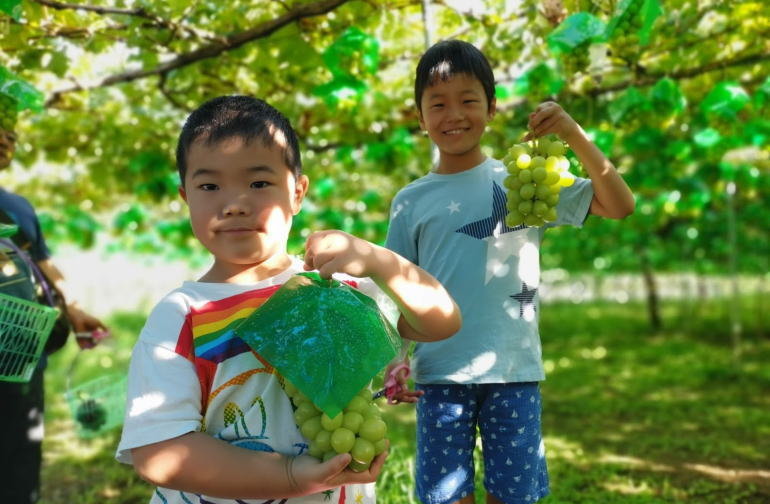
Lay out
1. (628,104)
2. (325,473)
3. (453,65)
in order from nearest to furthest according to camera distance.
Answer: (325,473)
(453,65)
(628,104)

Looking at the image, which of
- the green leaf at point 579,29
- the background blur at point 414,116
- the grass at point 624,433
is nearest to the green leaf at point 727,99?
the background blur at point 414,116

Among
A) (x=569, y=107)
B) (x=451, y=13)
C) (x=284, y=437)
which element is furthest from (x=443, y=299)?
(x=569, y=107)

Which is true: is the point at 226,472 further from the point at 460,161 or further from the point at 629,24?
the point at 629,24

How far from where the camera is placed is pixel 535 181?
5.06 ft

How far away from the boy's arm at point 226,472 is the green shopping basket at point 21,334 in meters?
1.07

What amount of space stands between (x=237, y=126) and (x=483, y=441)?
4.03ft

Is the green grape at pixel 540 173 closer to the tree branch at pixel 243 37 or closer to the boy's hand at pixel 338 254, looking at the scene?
the boy's hand at pixel 338 254

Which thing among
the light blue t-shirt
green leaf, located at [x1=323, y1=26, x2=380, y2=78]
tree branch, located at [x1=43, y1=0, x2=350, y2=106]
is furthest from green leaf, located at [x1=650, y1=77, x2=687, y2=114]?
the light blue t-shirt

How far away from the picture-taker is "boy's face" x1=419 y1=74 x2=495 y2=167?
69.5 inches

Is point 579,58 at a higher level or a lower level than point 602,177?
higher

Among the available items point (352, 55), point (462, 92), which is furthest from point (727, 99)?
point (462, 92)

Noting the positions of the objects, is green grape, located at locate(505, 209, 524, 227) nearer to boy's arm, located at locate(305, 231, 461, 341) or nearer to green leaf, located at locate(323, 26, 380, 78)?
boy's arm, located at locate(305, 231, 461, 341)

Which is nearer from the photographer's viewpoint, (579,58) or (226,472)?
(226,472)

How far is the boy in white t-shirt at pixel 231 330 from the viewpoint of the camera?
1.01 meters
